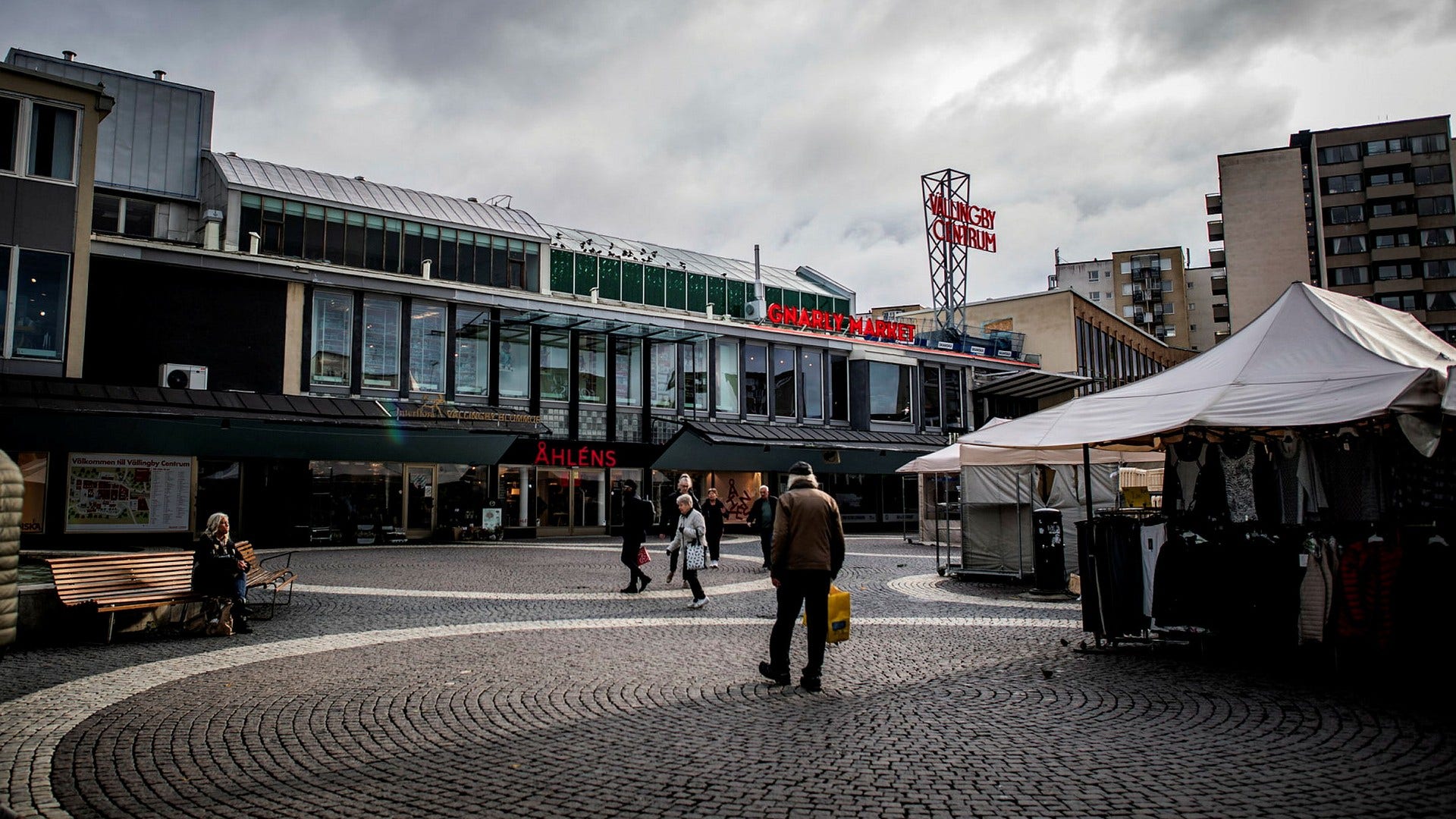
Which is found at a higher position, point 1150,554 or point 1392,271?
point 1392,271

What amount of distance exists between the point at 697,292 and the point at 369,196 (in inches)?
545

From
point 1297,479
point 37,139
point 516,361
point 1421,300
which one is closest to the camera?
point 1297,479

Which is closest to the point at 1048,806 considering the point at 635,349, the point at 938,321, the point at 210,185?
the point at 635,349

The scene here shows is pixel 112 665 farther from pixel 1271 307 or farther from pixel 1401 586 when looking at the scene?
pixel 1271 307

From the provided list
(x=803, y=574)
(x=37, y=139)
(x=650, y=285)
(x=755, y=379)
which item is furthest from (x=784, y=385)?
(x=803, y=574)

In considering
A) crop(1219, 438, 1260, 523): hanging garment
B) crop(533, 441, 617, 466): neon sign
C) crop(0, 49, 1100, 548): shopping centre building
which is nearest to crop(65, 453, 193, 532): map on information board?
crop(0, 49, 1100, 548): shopping centre building

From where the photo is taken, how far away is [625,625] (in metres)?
10.7

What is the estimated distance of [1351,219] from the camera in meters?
70.1

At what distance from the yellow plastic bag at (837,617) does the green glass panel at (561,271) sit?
29.1m

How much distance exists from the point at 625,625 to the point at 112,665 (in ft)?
16.3

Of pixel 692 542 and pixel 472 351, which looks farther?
pixel 472 351

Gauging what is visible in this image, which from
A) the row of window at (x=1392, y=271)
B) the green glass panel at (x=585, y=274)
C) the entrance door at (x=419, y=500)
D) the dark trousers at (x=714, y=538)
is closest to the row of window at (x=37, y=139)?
the entrance door at (x=419, y=500)

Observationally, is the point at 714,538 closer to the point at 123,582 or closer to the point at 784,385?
the point at 123,582

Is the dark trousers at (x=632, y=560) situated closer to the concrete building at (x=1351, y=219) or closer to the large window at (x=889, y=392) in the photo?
the large window at (x=889, y=392)
